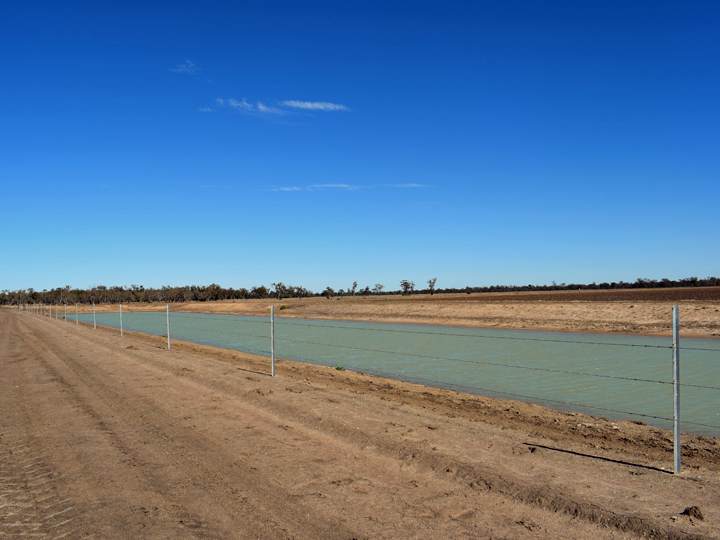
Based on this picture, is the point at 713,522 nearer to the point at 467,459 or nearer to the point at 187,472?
the point at 467,459

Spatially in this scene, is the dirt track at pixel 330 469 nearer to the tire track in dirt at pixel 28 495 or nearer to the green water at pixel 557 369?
the tire track in dirt at pixel 28 495

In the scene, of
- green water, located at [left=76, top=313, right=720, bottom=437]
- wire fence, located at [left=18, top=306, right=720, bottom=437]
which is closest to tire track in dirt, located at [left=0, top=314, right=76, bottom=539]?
green water, located at [left=76, top=313, right=720, bottom=437]

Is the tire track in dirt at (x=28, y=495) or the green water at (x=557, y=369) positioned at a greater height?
the tire track in dirt at (x=28, y=495)

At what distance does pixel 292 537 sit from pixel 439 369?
40.8 ft

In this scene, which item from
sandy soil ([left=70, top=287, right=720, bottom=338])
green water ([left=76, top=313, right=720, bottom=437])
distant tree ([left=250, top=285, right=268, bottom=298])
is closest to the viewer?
green water ([left=76, top=313, right=720, bottom=437])

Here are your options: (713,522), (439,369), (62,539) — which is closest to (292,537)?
(62,539)

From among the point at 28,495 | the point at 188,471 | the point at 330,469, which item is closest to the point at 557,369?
the point at 330,469

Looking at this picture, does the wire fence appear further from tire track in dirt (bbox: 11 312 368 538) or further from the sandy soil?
tire track in dirt (bbox: 11 312 368 538)

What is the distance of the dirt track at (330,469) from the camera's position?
4.23 metres

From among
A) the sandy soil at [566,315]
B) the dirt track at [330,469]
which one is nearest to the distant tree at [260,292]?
the sandy soil at [566,315]

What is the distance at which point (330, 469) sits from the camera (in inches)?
221

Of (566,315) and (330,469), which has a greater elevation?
(330,469)

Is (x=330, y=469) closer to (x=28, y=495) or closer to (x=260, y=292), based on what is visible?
(x=28, y=495)

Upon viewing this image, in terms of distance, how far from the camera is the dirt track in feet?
13.9
